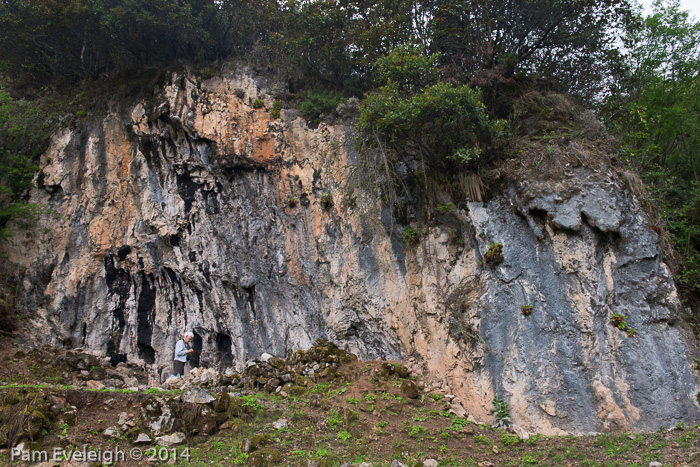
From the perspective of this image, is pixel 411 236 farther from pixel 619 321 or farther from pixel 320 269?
pixel 619 321

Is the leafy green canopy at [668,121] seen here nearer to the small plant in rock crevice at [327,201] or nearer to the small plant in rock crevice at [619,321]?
the small plant in rock crevice at [619,321]

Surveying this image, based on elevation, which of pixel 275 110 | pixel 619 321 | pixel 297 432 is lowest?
pixel 297 432

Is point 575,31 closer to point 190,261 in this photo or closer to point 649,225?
point 649,225

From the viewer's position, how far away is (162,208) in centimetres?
1248

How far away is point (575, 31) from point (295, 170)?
26.4ft

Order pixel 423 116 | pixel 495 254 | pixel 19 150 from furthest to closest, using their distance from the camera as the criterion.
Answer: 1. pixel 19 150
2. pixel 423 116
3. pixel 495 254

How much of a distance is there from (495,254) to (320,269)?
4405mm

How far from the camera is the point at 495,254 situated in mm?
8820

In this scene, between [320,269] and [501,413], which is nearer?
[501,413]

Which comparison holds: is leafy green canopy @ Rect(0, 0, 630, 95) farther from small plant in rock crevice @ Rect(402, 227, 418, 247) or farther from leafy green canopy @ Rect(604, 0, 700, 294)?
small plant in rock crevice @ Rect(402, 227, 418, 247)

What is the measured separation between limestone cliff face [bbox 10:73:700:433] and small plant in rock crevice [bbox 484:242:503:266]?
16cm

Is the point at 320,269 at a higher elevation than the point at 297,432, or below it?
higher

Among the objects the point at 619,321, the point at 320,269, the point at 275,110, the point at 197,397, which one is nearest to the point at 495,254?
the point at 619,321

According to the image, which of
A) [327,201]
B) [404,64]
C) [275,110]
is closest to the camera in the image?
[404,64]
